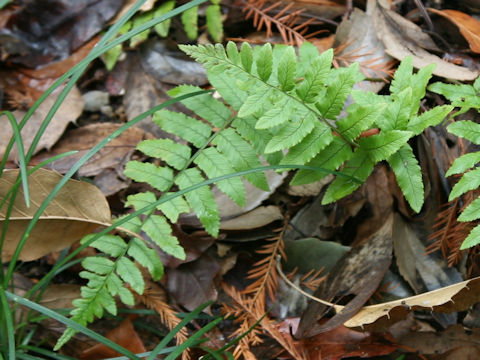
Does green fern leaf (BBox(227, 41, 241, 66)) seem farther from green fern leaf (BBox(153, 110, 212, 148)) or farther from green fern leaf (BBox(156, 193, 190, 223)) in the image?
green fern leaf (BBox(156, 193, 190, 223))

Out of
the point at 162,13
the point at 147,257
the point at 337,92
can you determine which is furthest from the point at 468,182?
the point at 162,13

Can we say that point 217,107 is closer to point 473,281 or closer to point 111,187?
point 111,187

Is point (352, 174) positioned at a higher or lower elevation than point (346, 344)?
higher

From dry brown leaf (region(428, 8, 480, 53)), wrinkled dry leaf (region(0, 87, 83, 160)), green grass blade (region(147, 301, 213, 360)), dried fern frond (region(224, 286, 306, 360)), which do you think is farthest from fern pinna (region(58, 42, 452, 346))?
wrinkled dry leaf (region(0, 87, 83, 160))

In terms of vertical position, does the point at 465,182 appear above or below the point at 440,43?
below

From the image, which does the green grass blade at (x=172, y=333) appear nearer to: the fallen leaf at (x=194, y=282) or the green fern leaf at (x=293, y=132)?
the fallen leaf at (x=194, y=282)

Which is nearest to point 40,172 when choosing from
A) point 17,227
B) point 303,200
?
point 17,227

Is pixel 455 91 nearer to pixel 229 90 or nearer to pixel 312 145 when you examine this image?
pixel 312 145
